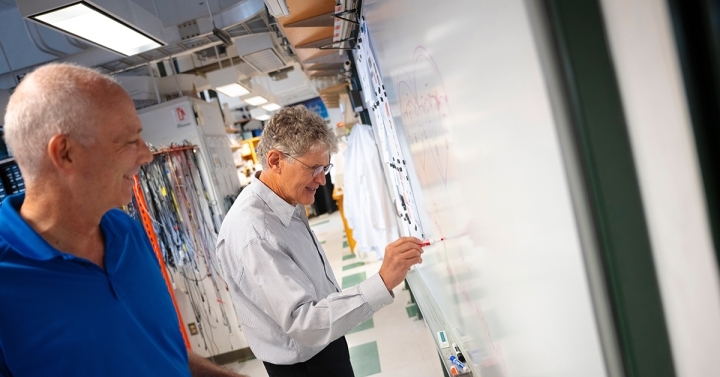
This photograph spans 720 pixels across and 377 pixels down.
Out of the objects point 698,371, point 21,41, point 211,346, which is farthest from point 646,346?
point 21,41

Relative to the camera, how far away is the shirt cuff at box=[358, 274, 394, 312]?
1520 millimetres

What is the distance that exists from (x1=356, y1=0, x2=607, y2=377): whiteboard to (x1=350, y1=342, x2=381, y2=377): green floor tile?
268 cm

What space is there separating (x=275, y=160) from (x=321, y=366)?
83cm

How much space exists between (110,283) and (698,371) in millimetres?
1172

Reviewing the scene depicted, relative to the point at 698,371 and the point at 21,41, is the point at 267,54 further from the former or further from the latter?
the point at 698,371

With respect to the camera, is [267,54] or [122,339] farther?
[267,54]

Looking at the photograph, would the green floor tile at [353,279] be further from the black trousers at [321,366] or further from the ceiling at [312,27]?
the black trousers at [321,366]

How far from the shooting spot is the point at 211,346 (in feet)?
16.1

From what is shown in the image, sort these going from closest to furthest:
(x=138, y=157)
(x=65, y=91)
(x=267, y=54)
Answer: (x=65, y=91) → (x=138, y=157) → (x=267, y=54)

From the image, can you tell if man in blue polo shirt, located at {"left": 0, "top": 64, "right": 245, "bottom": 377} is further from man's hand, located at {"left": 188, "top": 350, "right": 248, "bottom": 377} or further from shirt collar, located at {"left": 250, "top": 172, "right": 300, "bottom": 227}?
shirt collar, located at {"left": 250, "top": 172, "right": 300, "bottom": 227}

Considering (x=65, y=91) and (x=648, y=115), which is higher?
(x=65, y=91)

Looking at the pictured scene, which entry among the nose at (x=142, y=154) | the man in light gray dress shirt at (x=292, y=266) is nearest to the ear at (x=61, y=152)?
the nose at (x=142, y=154)

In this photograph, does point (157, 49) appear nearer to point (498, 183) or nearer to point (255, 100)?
point (255, 100)

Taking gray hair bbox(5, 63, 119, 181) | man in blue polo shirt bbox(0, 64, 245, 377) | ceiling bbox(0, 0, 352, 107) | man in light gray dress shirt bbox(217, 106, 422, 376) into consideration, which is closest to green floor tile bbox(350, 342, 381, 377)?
man in light gray dress shirt bbox(217, 106, 422, 376)
